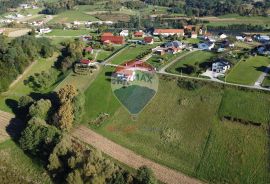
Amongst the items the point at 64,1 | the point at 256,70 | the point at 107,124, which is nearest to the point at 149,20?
the point at 64,1

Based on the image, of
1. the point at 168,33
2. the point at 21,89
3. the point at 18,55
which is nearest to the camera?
the point at 21,89

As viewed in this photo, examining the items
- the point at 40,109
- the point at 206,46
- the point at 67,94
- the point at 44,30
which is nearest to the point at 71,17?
the point at 44,30

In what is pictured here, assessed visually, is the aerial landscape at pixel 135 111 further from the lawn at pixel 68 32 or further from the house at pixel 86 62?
the lawn at pixel 68 32

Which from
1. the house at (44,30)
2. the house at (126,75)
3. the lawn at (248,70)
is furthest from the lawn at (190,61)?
the house at (44,30)

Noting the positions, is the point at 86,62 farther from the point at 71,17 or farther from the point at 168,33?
the point at 71,17

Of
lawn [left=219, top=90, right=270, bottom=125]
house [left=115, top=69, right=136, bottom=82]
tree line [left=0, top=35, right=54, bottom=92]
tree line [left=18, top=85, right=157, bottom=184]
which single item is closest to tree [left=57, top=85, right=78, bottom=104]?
tree line [left=18, top=85, right=157, bottom=184]

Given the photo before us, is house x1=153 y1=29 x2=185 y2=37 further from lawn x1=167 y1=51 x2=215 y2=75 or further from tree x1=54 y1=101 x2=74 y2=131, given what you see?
tree x1=54 y1=101 x2=74 y2=131

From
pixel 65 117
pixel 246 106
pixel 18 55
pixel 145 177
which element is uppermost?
pixel 18 55
